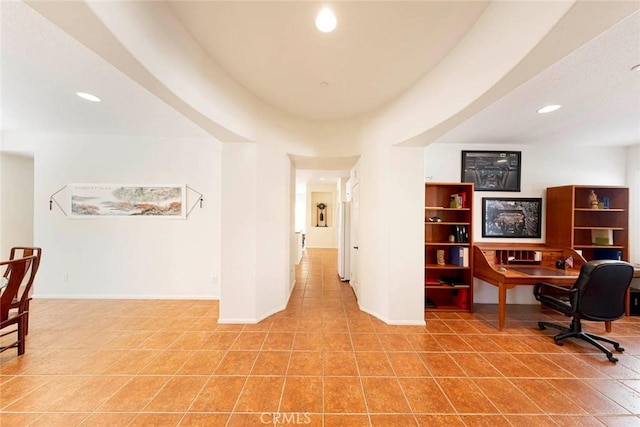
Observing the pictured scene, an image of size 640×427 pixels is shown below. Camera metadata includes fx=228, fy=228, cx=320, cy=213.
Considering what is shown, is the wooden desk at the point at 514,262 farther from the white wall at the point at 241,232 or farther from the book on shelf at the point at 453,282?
the white wall at the point at 241,232

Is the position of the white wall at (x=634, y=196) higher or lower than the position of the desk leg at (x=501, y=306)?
higher

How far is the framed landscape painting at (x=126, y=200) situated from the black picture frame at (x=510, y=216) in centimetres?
538

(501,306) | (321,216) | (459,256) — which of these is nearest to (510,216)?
(459,256)

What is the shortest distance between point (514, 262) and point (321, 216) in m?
7.34

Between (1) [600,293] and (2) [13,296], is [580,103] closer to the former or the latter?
(1) [600,293]

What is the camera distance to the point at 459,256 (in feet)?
11.9

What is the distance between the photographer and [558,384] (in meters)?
2.05

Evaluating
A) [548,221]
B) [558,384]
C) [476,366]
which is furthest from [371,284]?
[548,221]

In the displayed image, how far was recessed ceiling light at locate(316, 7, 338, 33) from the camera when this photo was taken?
1657mm

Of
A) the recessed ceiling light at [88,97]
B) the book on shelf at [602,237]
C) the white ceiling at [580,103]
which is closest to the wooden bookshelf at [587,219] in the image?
the book on shelf at [602,237]

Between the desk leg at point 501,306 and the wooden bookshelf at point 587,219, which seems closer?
the desk leg at point 501,306

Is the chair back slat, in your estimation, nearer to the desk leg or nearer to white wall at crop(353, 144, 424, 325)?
white wall at crop(353, 144, 424, 325)

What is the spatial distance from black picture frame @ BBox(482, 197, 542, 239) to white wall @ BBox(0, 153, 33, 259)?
8.81 metres

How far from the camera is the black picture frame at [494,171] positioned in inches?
158
